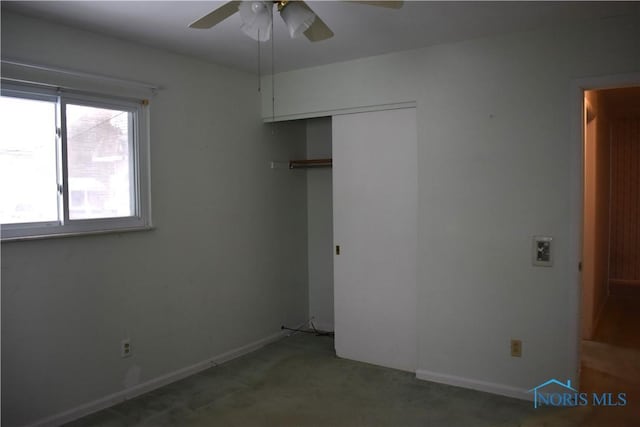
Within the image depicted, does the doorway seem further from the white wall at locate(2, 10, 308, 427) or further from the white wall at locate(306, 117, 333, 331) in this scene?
the white wall at locate(2, 10, 308, 427)

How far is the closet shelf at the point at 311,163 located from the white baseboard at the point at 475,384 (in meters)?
1.98

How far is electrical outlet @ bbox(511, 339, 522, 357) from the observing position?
10.5ft

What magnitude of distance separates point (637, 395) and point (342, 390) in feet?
6.43

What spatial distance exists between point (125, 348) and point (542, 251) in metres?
2.84

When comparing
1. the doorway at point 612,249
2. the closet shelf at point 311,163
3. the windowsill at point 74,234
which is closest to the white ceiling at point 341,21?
the doorway at point 612,249

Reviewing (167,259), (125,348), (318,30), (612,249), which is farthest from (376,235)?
(612,249)

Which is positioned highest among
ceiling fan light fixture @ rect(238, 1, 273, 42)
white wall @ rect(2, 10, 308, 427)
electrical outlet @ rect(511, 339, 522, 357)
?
ceiling fan light fixture @ rect(238, 1, 273, 42)

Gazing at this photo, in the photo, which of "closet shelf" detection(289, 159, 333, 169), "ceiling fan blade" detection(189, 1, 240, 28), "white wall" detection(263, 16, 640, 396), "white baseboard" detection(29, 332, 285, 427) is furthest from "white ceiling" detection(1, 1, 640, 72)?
"white baseboard" detection(29, 332, 285, 427)

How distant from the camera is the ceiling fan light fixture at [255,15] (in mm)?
2049

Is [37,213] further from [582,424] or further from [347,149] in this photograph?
[582,424]

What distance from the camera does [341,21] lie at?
2910 mm

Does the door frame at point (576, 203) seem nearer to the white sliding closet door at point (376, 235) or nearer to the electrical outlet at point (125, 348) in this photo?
the white sliding closet door at point (376, 235)

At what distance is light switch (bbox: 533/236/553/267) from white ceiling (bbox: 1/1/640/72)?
135cm

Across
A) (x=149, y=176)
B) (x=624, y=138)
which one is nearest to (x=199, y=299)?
(x=149, y=176)
